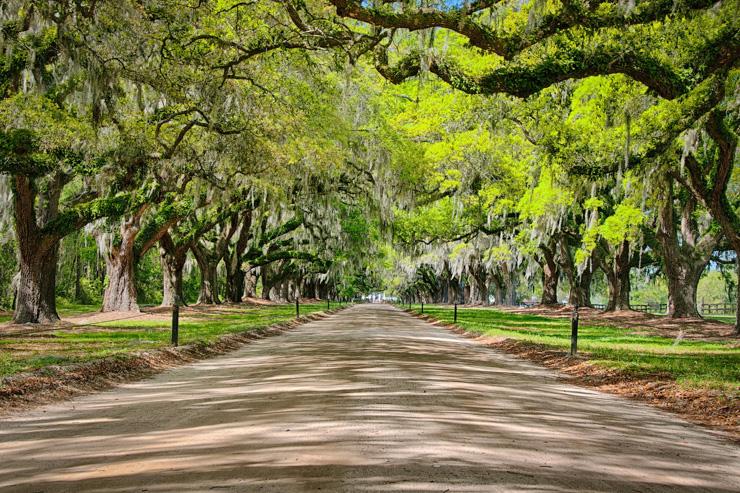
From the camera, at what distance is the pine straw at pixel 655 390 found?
266 inches

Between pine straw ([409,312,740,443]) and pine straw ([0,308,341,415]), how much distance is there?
651 centimetres

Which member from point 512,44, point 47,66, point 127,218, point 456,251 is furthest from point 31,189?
point 456,251

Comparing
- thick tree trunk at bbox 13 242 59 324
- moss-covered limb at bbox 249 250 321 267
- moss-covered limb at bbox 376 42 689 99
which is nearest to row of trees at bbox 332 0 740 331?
moss-covered limb at bbox 376 42 689 99

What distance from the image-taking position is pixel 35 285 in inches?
746

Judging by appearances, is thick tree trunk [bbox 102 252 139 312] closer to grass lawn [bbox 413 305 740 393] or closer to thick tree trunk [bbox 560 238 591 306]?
grass lawn [bbox 413 305 740 393]

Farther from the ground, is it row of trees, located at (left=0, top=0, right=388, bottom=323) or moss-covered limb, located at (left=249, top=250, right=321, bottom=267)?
row of trees, located at (left=0, top=0, right=388, bottom=323)

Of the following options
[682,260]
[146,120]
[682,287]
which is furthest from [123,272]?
[682,287]

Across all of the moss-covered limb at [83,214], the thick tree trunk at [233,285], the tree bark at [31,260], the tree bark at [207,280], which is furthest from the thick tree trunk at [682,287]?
the tree bark at [207,280]

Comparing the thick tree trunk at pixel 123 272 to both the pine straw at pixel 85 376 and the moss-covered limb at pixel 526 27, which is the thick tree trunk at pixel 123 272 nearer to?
the pine straw at pixel 85 376

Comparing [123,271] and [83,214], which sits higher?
[83,214]

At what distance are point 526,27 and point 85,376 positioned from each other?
25.2 feet

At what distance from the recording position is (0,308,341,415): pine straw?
6.73m

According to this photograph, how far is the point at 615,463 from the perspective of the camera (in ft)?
14.5

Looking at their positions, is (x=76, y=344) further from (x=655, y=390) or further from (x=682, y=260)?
(x=682, y=260)
